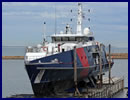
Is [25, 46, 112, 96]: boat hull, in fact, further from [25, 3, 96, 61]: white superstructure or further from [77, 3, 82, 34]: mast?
[77, 3, 82, 34]: mast

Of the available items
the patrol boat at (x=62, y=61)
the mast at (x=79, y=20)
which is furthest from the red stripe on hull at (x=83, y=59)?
the mast at (x=79, y=20)

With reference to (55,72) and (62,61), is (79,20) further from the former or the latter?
(55,72)

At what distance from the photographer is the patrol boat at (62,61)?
90.4 ft

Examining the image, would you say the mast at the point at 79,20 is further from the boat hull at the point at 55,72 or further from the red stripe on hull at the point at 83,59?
the red stripe on hull at the point at 83,59

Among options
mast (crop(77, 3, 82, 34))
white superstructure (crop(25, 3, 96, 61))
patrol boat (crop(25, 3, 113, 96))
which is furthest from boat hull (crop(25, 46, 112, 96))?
mast (crop(77, 3, 82, 34))

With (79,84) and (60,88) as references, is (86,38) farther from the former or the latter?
(60,88)

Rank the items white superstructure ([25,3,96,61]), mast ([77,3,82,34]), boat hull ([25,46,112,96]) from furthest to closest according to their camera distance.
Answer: mast ([77,3,82,34]) < white superstructure ([25,3,96,61]) < boat hull ([25,46,112,96])

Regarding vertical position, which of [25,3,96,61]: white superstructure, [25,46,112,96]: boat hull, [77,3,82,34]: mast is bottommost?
[25,46,112,96]: boat hull

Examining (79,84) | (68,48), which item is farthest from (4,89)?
(68,48)

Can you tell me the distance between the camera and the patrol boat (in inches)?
1085

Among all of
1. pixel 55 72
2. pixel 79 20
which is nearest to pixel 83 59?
pixel 55 72

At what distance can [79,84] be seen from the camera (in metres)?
34.2

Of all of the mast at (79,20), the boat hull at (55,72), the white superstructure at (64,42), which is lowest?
the boat hull at (55,72)

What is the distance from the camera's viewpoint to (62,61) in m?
28.5
